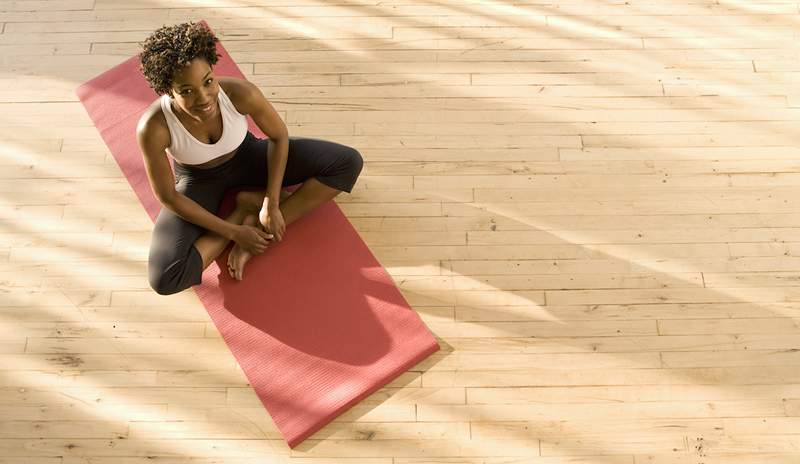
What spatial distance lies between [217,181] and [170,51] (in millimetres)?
646

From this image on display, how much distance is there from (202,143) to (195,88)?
1.09ft

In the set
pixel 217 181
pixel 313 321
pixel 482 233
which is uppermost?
pixel 217 181

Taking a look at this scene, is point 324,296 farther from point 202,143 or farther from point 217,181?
point 202,143

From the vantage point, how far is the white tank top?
2596 millimetres

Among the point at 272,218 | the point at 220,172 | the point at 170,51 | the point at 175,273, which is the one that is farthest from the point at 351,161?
the point at 170,51

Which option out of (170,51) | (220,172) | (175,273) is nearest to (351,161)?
(220,172)

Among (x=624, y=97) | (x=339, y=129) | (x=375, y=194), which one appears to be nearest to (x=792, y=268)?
(x=624, y=97)

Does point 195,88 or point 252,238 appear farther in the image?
point 252,238

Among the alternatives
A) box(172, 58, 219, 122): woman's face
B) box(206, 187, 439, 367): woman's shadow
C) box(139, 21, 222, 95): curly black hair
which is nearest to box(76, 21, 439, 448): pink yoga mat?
box(206, 187, 439, 367): woman's shadow

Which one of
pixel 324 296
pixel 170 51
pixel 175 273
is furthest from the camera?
pixel 324 296

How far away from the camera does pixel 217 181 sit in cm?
289

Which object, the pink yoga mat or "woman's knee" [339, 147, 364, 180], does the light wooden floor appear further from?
"woman's knee" [339, 147, 364, 180]

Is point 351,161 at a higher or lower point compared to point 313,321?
higher

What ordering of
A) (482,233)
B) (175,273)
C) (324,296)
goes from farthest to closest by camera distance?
(482,233), (324,296), (175,273)
